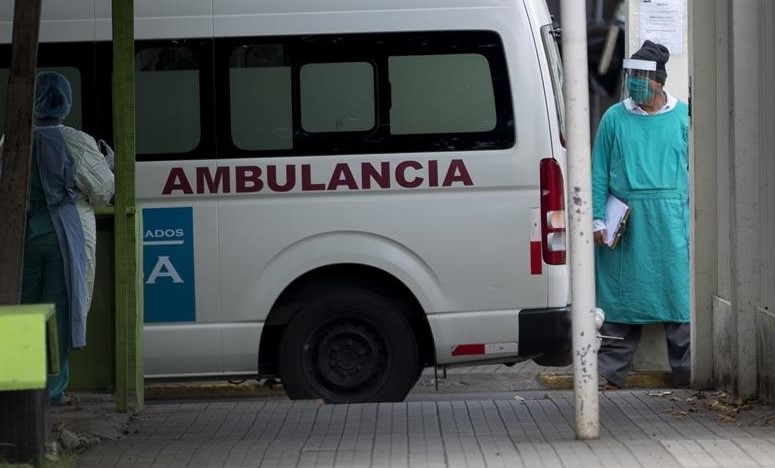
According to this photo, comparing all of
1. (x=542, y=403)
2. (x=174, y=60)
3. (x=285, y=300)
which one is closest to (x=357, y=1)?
(x=174, y=60)

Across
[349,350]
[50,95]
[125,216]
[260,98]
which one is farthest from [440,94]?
[50,95]

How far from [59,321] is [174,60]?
6.09 ft

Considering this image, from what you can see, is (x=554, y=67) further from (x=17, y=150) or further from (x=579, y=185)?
(x=17, y=150)

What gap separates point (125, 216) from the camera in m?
8.48

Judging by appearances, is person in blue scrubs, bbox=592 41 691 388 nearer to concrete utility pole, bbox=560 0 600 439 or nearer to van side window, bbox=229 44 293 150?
van side window, bbox=229 44 293 150

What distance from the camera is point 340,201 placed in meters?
9.38

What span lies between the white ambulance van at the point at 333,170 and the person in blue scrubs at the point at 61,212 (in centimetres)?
97

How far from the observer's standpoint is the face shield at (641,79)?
10523 mm

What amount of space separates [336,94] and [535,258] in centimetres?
146

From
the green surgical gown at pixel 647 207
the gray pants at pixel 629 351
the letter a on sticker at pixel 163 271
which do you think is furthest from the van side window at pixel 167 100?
the gray pants at pixel 629 351

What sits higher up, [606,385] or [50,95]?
[50,95]

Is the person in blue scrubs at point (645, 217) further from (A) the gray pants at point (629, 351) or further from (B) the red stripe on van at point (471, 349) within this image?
(B) the red stripe on van at point (471, 349)

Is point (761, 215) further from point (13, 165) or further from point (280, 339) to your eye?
point (13, 165)

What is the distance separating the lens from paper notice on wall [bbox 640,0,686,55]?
38.0ft
